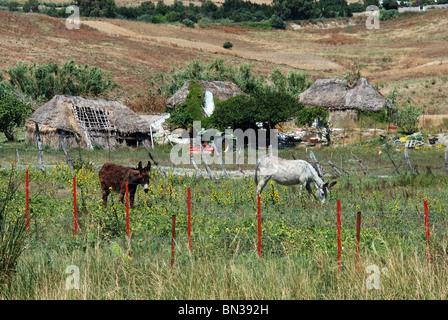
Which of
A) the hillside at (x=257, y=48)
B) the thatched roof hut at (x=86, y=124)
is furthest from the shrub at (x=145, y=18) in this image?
the thatched roof hut at (x=86, y=124)

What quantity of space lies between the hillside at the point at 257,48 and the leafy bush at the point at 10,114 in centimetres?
3237

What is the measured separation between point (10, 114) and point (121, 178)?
24.8 metres

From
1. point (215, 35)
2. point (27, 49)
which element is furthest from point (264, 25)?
point (27, 49)

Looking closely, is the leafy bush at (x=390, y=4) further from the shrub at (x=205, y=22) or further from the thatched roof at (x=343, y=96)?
the thatched roof at (x=343, y=96)

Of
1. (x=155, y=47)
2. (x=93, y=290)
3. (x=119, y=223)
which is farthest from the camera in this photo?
(x=155, y=47)

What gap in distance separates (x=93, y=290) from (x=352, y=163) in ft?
67.6

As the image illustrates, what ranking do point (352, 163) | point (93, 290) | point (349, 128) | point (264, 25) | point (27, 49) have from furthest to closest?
1. point (264, 25)
2. point (27, 49)
3. point (349, 128)
4. point (352, 163)
5. point (93, 290)

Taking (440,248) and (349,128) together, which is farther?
(349,128)

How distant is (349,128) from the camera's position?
40.3m

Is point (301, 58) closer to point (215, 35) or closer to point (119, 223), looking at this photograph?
point (215, 35)

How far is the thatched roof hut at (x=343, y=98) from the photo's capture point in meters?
44.7

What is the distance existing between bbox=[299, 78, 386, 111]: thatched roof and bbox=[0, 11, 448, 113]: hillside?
31.4ft

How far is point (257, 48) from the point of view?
102688mm

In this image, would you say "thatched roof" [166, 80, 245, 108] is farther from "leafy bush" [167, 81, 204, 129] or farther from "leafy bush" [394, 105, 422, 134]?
"leafy bush" [394, 105, 422, 134]
